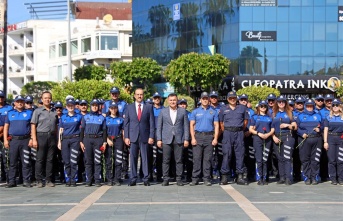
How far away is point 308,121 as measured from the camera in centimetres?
1611

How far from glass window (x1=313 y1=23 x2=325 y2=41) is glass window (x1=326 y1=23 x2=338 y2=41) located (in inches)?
14.1

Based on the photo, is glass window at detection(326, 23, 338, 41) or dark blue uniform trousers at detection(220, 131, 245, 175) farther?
glass window at detection(326, 23, 338, 41)

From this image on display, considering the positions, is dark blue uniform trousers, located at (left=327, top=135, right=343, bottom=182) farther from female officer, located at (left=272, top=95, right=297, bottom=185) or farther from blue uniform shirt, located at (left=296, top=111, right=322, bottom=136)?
female officer, located at (left=272, top=95, right=297, bottom=185)

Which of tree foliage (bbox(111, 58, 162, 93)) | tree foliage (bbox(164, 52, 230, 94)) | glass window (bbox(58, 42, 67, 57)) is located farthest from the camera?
glass window (bbox(58, 42, 67, 57))

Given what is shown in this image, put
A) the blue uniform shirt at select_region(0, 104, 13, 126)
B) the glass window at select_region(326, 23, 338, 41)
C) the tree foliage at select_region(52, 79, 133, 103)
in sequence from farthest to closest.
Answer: the glass window at select_region(326, 23, 338, 41) < the tree foliage at select_region(52, 79, 133, 103) < the blue uniform shirt at select_region(0, 104, 13, 126)

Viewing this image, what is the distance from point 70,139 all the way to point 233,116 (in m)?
3.65

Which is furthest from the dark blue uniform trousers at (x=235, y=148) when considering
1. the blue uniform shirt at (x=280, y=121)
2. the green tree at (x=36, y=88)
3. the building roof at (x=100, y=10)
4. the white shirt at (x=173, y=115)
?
the building roof at (x=100, y=10)

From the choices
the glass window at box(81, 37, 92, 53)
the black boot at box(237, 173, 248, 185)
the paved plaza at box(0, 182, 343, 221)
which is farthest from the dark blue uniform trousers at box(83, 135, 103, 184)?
the glass window at box(81, 37, 92, 53)

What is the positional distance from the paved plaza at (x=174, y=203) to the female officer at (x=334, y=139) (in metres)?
0.53

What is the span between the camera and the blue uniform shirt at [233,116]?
51.8 ft

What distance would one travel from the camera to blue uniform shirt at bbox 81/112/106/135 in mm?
15719

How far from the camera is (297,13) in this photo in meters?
60.9

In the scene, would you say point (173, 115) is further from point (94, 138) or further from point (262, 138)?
point (262, 138)

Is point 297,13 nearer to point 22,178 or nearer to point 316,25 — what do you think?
point 316,25
